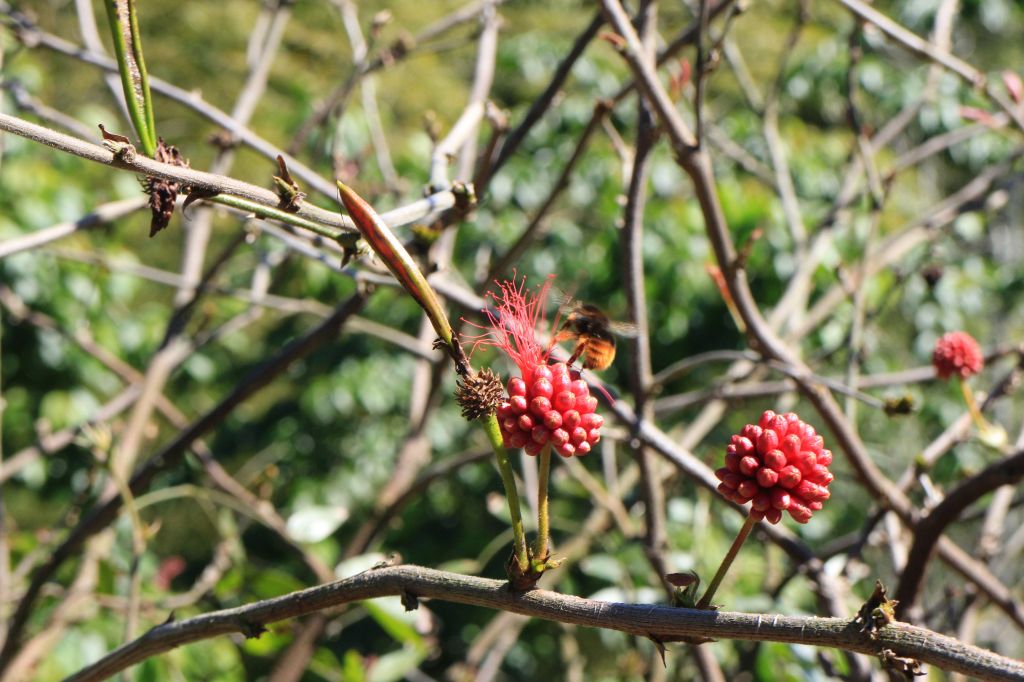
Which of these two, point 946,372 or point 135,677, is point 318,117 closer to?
point 135,677

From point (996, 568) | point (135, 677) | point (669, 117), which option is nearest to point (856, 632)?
point (669, 117)

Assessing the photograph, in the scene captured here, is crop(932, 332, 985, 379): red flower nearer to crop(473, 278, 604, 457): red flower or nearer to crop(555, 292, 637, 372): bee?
crop(555, 292, 637, 372): bee

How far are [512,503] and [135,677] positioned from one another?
153 centimetres

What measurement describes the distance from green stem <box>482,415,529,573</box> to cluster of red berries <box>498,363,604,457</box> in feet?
0.11

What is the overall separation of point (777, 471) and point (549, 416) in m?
0.16

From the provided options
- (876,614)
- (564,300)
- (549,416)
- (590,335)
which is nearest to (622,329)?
(564,300)

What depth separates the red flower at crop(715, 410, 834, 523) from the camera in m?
0.67

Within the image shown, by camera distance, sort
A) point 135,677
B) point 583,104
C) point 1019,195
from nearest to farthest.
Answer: point 135,677
point 583,104
point 1019,195

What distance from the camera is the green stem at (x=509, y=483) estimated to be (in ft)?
2.11

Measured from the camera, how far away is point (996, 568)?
7.25ft

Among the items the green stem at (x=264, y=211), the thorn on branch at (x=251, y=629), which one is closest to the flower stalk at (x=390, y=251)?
the green stem at (x=264, y=211)

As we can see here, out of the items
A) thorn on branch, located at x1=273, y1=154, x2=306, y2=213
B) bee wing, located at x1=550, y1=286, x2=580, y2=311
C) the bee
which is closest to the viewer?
thorn on branch, located at x1=273, y1=154, x2=306, y2=213

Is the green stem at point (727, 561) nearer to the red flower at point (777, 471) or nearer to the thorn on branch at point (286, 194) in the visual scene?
the red flower at point (777, 471)

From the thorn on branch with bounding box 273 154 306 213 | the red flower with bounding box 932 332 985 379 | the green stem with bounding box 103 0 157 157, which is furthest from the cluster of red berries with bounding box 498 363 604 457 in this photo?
the red flower with bounding box 932 332 985 379
